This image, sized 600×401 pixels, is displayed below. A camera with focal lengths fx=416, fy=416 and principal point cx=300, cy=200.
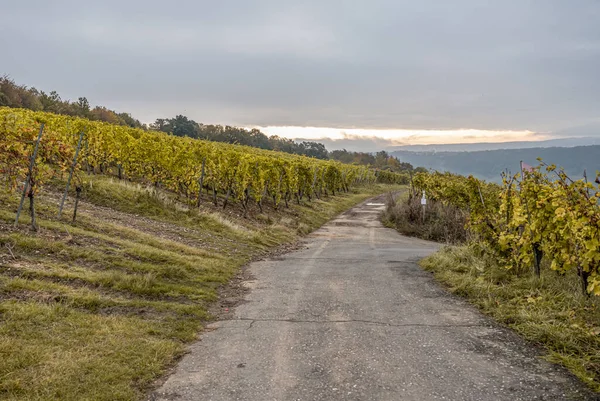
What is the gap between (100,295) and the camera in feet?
22.3

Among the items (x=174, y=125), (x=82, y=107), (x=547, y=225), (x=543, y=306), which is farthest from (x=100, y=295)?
(x=174, y=125)

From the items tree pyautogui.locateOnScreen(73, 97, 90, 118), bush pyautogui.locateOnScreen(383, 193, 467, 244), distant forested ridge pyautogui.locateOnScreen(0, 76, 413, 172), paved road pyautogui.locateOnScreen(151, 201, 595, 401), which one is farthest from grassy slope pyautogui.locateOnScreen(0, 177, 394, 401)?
tree pyautogui.locateOnScreen(73, 97, 90, 118)

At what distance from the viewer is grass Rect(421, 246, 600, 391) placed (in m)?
5.18

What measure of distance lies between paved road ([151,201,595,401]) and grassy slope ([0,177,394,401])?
59 centimetres

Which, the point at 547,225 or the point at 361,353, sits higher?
the point at 547,225

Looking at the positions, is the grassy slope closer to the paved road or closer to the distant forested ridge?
the paved road

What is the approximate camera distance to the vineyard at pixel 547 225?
5742 mm

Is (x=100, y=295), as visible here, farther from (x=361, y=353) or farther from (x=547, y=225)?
(x=547, y=225)

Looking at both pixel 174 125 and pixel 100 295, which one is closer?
pixel 100 295

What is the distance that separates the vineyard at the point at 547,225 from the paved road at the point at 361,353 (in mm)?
1487

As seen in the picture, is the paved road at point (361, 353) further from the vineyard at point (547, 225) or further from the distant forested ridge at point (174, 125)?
the distant forested ridge at point (174, 125)

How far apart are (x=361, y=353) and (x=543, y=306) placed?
11.0 feet

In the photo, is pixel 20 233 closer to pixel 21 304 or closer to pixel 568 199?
pixel 21 304

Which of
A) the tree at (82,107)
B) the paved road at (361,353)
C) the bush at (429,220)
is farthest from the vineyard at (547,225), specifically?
the tree at (82,107)
